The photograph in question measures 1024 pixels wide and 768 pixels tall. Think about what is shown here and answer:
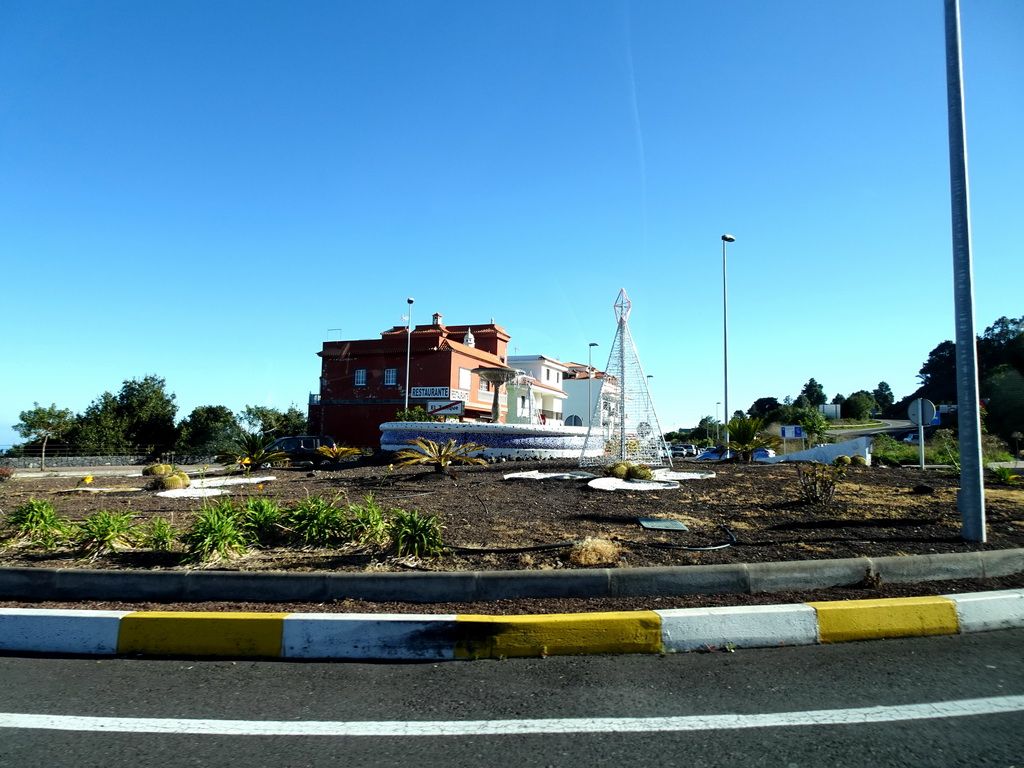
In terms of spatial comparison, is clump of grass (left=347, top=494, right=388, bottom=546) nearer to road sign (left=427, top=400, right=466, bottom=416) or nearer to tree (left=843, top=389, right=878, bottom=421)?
road sign (left=427, top=400, right=466, bottom=416)

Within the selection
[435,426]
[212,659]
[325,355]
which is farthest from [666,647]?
Answer: [325,355]

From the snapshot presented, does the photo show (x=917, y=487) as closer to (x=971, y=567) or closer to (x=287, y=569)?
(x=971, y=567)

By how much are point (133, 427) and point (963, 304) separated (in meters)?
44.7

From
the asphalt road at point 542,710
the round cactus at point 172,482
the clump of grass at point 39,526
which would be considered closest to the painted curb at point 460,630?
the asphalt road at point 542,710

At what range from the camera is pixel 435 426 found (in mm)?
18938

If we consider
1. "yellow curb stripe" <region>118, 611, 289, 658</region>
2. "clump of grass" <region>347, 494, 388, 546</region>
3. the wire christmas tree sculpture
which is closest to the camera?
"yellow curb stripe" <region>118, 611, 289, 658</region>

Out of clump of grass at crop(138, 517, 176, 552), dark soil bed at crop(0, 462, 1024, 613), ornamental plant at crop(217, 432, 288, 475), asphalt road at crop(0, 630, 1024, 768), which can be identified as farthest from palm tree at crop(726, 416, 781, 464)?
clump of grass at crop(138, 517, 176, 552)

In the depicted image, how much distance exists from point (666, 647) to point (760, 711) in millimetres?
1002

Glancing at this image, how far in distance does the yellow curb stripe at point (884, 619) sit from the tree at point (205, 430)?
38.1m

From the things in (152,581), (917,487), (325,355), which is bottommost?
(152,581)

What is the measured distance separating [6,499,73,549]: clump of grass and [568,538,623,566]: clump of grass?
5244mm

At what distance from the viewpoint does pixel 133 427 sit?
40.1 m

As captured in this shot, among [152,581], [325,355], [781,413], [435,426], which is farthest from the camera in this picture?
[781,413]

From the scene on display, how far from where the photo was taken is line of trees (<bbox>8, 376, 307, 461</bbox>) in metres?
34.4
